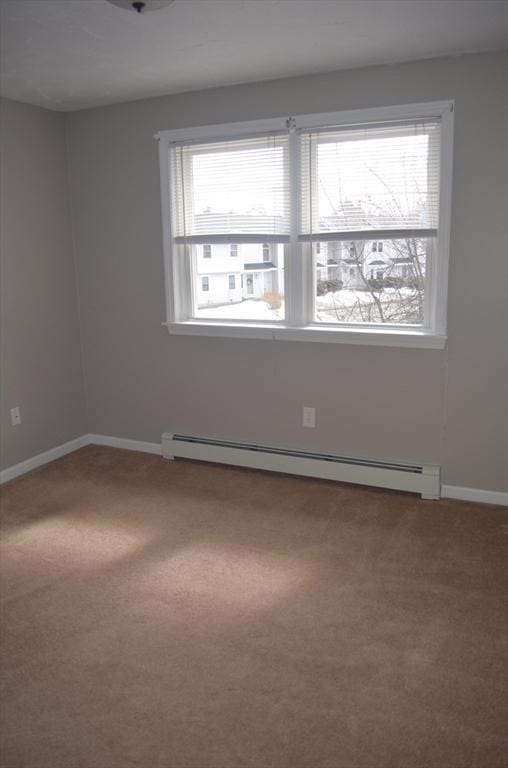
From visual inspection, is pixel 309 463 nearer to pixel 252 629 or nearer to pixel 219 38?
pixel 252 629

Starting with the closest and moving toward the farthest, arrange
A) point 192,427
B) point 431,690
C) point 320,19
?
point 431,690 → point 320,19 → point 192,427

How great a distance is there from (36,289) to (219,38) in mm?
2092

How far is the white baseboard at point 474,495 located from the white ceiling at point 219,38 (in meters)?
2.27

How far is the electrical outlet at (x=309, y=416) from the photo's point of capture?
12.9 feet

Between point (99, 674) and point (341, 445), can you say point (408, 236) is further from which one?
point (99, 674)

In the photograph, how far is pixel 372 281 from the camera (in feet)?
12.0

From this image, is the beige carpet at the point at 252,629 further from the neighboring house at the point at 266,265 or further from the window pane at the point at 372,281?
the neighboring house at the point at 266,265

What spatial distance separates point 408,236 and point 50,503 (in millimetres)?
2531

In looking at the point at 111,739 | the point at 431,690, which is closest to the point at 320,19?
the point at 431,690

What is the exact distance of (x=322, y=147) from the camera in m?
3.62

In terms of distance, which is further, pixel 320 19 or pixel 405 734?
pixel 320 19

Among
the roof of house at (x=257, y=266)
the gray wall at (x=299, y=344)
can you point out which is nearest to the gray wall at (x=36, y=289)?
the gray wall at (x=299, y=344)

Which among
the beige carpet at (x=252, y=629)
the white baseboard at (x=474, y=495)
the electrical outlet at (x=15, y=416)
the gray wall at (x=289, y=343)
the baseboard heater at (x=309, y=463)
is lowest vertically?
the beige carpet at (x=252, y=629)

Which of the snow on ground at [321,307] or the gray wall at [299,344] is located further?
the snow on ground at [321,307]
